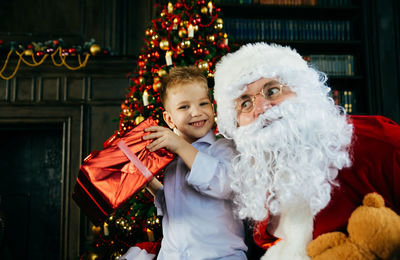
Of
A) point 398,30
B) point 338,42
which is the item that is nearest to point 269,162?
point 338,42

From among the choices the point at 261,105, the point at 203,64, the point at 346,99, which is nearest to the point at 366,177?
the point at 261,105

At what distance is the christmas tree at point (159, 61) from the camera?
2.19 m

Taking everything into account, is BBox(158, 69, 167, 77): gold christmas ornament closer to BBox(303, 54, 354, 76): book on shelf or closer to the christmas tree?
the christmas tree

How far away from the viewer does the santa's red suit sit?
890mm

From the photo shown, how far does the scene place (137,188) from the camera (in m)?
1.17

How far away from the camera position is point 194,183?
43.4 inches

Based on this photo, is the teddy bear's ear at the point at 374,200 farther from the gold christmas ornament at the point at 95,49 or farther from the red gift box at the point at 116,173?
the gold christmas ornament at the point at 95,49

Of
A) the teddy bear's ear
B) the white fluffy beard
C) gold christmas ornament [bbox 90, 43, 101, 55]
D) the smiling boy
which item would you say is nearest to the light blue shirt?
the smiling boy

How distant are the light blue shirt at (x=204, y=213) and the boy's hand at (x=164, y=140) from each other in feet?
0.32

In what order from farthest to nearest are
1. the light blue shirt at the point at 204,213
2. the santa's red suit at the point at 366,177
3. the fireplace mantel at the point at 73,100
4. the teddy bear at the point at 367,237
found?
the fireplace mantel at the point at 73,100, the light blue shirt at the point at 204,213, the santa's red suit at the point at 366,177, the teddy bear at the point at 367,237

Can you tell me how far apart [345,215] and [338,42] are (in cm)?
295

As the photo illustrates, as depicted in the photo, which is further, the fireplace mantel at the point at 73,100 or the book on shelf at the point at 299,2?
the book on shelf at the point at 299,2

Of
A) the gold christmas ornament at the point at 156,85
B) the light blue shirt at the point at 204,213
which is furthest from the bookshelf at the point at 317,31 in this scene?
the light blue shirt at the point at 204,213

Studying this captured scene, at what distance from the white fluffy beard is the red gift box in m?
0.38
